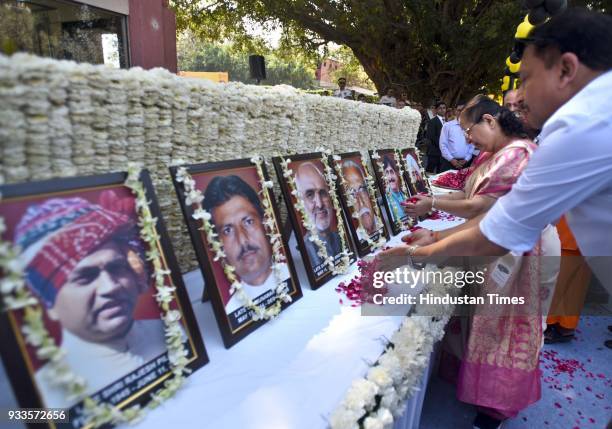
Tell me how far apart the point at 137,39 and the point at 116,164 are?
5144 mm

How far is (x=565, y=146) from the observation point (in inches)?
42.1

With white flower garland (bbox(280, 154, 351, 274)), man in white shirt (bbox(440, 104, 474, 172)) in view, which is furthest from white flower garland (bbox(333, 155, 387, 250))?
man in white shirt (bbox(440, 104, 474, 172))

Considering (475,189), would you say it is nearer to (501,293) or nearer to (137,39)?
(501,293)

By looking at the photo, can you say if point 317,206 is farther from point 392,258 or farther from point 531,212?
point 531,212

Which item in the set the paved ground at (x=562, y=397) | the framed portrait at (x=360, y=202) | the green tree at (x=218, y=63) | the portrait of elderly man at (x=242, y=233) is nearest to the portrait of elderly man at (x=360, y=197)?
the framed portrait at (x=360, y=202)

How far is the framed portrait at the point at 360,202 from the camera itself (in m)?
2.18

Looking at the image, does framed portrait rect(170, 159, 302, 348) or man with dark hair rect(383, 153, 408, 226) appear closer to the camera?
framed portrait rect(170, 159, 302, 348)

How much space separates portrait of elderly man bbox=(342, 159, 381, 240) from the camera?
7.43 feet

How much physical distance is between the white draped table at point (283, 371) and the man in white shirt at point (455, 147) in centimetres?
593

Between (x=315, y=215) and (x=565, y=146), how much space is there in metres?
1.08

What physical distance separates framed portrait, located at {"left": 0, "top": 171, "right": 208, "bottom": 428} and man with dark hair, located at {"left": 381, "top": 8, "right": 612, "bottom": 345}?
983mm

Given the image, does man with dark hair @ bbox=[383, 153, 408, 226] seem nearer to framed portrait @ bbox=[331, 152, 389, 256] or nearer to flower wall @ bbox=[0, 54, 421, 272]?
framed portrait @ bbox=[331, 152, 389, 256]

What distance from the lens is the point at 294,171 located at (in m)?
1.87

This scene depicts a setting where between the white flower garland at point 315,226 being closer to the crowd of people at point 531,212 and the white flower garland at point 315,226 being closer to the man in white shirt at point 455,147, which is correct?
the crowd of people at point 531,212
